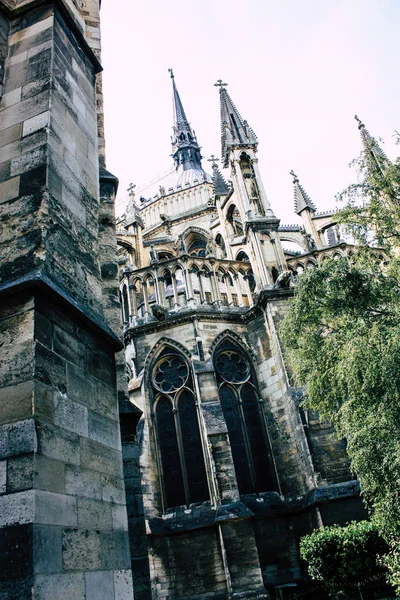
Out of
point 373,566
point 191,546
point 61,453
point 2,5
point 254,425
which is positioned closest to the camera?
point 61,453

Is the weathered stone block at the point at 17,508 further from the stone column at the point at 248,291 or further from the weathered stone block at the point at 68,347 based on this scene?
the stone column at the point at 248,291

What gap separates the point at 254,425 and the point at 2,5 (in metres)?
11.0

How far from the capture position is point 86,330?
4.01m

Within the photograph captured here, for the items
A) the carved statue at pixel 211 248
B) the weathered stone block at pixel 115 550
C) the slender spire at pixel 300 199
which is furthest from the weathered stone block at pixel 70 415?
the slender spire at pixel 300 199

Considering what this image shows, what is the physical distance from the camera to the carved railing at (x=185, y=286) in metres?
14.2

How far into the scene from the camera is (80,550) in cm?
310

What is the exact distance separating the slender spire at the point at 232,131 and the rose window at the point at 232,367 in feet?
27.2

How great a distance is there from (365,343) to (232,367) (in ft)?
18.8

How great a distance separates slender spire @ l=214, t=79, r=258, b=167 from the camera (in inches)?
704

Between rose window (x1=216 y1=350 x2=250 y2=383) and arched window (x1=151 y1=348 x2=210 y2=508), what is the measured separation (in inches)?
40.2

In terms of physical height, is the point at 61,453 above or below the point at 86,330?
below

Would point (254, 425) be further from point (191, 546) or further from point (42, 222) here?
point (42, 222)

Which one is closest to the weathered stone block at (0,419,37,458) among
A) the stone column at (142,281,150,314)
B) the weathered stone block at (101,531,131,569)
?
the weathered stone block at (101,531,131,569)

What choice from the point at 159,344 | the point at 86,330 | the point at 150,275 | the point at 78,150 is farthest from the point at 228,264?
the point at 86,330
